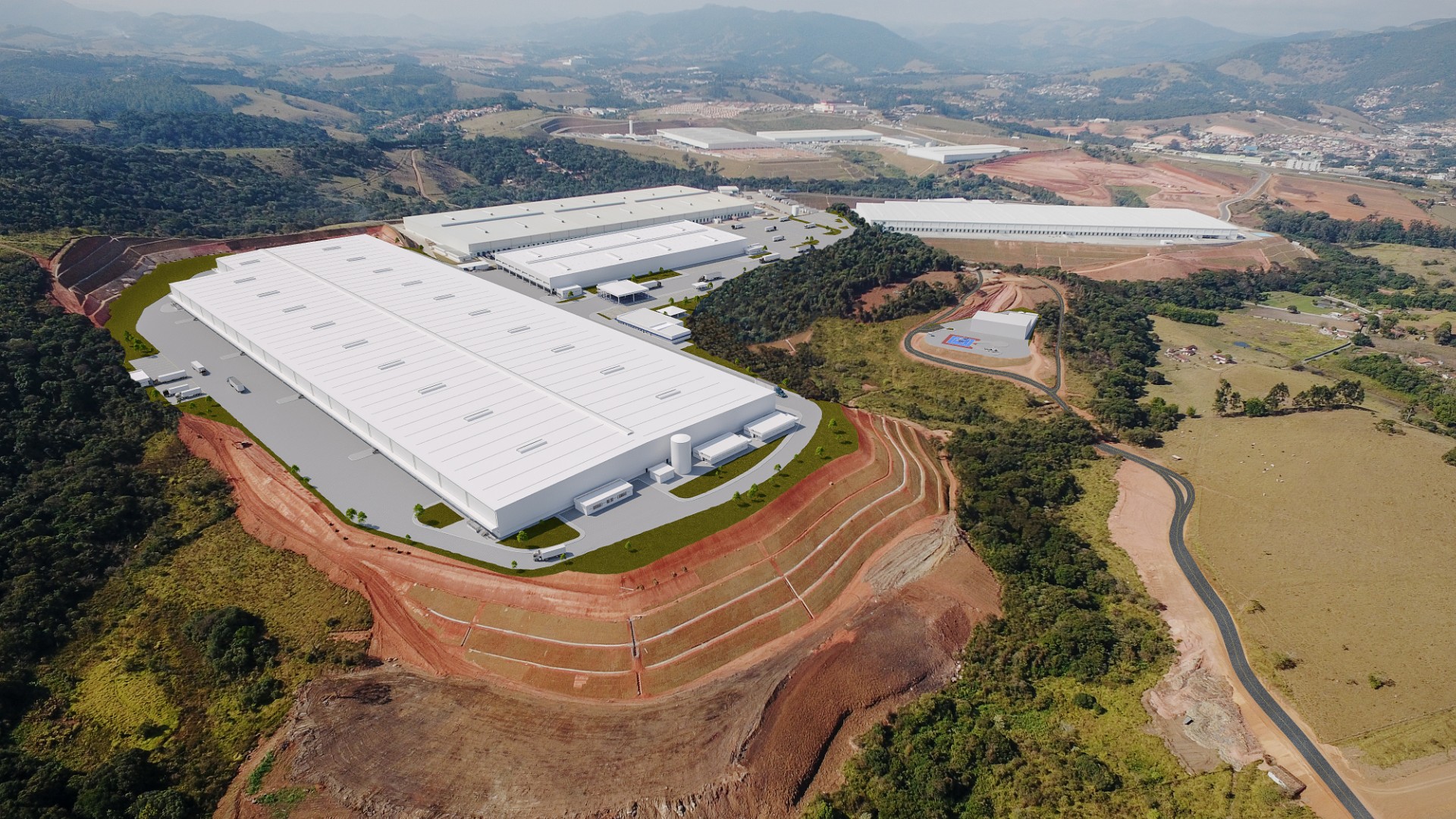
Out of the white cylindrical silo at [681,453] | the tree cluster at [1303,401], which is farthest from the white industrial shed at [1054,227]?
the white cylindrical silo at [681,453]

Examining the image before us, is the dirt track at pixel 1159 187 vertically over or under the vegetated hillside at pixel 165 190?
under

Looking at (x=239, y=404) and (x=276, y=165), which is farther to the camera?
(x=276, y=165)

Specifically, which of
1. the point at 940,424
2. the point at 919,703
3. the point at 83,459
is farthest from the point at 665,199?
the point at 919,703

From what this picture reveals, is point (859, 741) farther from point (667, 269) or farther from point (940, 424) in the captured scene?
point (667, 269)

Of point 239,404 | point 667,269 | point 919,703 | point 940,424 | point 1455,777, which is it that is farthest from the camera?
point 667,269

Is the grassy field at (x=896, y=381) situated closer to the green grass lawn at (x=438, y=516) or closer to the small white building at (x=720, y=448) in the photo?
the small white building at (x=720, y=448)

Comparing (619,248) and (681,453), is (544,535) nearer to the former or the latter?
(681,453)
